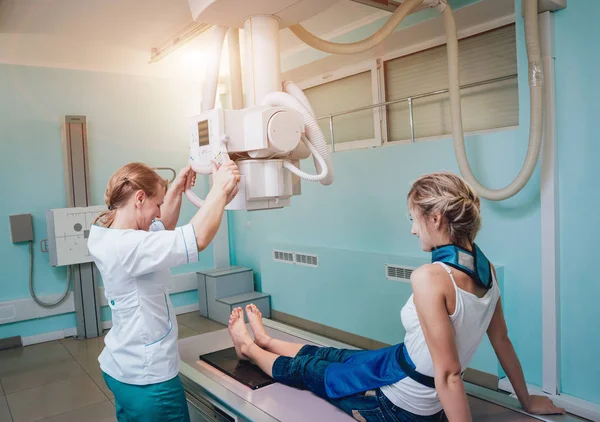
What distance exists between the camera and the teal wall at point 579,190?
7.29 feet

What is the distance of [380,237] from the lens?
10.7 feet

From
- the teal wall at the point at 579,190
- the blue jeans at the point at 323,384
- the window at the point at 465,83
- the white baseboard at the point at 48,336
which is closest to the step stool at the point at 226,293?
the white baseboard at the point at 48,336

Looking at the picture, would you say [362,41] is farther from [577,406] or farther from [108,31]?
[108,31]

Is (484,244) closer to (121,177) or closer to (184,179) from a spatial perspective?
(184,179)

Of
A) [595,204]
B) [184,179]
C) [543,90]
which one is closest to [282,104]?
[184,179]

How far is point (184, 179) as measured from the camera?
73.5 inches

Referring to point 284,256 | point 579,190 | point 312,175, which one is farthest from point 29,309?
point 579,190

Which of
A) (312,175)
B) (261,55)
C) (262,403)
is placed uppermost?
(261,55)

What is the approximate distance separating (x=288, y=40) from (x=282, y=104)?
2301 millimetres

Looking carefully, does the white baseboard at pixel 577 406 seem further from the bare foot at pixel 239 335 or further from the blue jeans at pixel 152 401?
the blue jeans at pixel 152 401

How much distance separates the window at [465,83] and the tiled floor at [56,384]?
2455 mm

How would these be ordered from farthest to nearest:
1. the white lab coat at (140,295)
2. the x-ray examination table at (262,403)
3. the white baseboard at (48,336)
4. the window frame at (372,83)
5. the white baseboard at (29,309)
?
the white baseboard at (48,336), the white baseboard at (29,309), the window frame at (372,83), the x-ray examination table at (262,403), the white lab coat at (140,295)

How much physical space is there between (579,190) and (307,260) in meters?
2.07

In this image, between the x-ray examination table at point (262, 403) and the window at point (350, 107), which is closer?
the x-ray examination table at point (262, 403)
